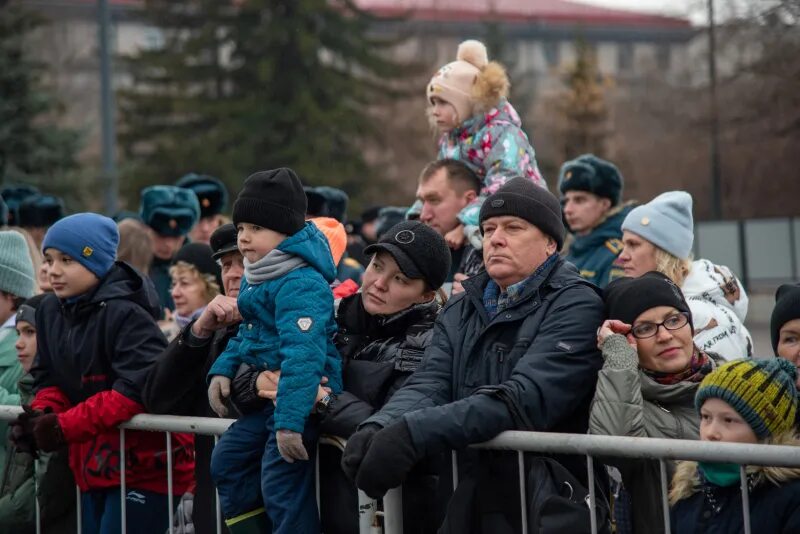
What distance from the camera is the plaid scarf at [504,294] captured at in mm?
4598

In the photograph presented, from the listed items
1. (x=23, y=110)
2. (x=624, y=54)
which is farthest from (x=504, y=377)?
(x=624, y=54)

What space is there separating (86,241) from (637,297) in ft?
8.45

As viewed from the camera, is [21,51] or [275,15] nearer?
[21,51]

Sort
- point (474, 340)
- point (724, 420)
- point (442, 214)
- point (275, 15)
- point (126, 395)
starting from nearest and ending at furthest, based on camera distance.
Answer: point (724, 420), point (474, 340), point (126, 395), point (442, 214), point (275, 15)

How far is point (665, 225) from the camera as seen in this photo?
5977 millimetres

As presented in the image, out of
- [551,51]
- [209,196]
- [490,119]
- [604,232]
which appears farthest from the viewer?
[551,51]

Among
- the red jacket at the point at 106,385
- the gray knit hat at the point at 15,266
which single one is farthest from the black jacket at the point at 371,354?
the gray knit hat at the point at 15,266

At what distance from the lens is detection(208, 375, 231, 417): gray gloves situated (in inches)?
201

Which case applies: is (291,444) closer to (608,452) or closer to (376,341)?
(376,341)

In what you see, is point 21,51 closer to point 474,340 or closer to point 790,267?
point 790,267

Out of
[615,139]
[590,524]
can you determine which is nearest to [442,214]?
[590,524]

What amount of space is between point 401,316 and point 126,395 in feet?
4.31

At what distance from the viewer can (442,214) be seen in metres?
6.43

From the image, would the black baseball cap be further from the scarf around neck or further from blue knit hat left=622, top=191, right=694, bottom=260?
blue knit hat left=622, top=191, right=694, bottom=260
